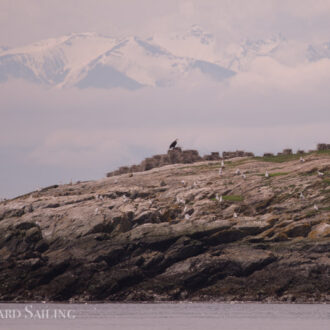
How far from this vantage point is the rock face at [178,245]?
335 ft

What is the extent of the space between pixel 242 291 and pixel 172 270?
837 centimetres

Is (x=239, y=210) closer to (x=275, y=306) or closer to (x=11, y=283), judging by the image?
(x=275, y=306)

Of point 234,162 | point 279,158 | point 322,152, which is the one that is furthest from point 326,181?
point 234,162

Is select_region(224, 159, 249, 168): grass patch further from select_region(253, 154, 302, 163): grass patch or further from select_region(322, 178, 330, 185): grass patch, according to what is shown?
select_region(322, 178, 330, 185): grass patch

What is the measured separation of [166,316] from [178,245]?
51.5 ft

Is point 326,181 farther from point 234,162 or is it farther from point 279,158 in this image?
point 234,162

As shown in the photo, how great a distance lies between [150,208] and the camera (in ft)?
398

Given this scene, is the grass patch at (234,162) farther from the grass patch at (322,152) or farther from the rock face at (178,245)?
the rock face at (178,245)

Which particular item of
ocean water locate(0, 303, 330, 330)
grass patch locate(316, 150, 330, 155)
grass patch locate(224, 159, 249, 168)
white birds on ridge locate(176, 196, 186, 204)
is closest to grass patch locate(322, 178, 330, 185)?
white birds on ridge locate(176, 196, 186, 204)

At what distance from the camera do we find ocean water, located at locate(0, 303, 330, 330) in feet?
279

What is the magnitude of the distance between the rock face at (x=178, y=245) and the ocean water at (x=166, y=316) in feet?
6.39

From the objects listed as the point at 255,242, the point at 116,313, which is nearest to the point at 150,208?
the point at 255,242

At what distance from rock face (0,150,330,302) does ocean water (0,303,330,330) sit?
6.39 ft

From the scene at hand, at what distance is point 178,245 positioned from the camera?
10725 centimetres
